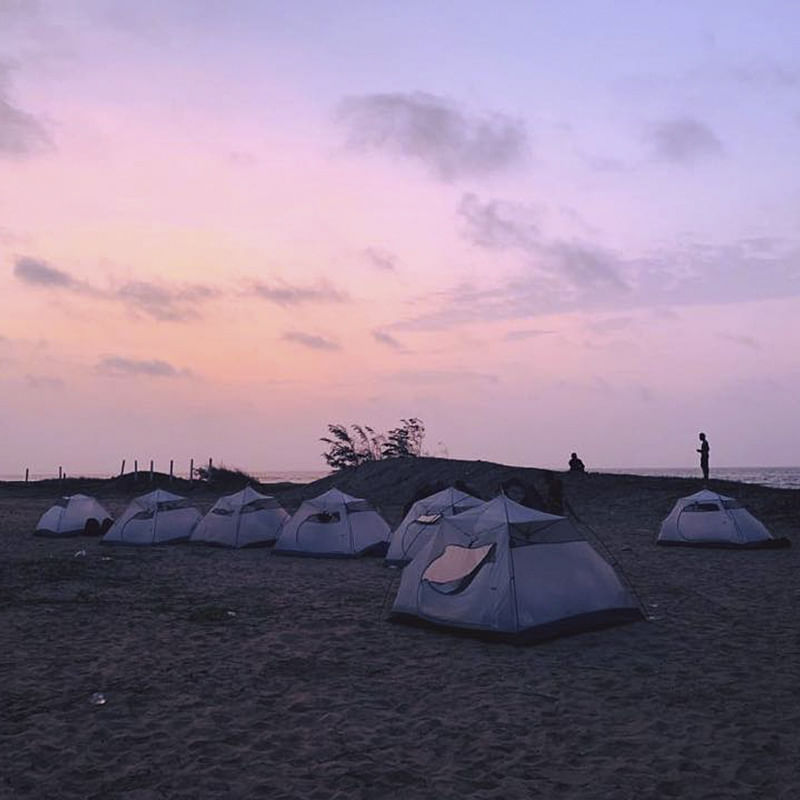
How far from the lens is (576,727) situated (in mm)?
8484

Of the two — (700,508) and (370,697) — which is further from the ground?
(700,508)

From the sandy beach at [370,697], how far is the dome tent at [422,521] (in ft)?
6.86

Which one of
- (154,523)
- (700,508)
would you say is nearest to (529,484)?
(700,508)

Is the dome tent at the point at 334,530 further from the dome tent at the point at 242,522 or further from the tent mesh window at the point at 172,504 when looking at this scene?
the tent mesh window at the point at 172,504

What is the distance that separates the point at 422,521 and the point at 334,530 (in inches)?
135

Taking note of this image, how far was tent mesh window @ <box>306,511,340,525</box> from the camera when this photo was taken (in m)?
23.5

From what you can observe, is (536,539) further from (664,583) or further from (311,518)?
(311,518)

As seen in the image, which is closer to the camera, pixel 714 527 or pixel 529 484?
A: pixel 714 527

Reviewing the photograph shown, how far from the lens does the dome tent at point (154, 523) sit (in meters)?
26.9

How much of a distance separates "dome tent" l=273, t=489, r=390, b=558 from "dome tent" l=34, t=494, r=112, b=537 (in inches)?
403

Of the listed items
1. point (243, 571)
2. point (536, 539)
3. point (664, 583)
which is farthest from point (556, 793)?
point (243, 571)

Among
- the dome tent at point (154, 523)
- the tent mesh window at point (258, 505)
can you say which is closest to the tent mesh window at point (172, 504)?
the dome tent at point (154, 523)

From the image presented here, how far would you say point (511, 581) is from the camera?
12.4m

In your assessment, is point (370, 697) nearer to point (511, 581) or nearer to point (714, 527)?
point (511, 581)
